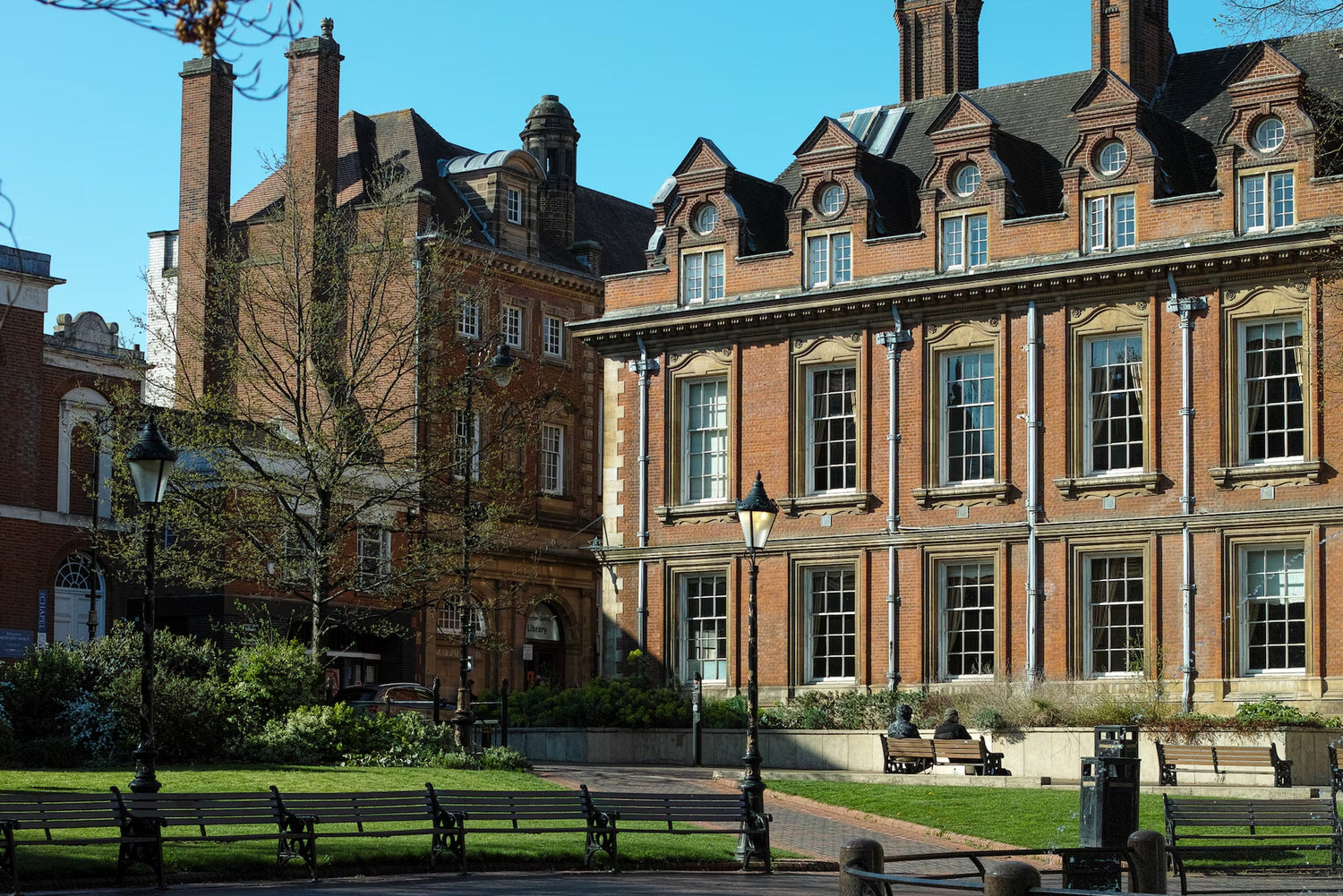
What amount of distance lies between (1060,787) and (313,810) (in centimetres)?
1322

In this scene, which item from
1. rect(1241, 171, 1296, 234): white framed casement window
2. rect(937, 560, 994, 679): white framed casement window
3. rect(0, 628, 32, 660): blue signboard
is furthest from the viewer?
rect(0, 628, 32, 660): blue signboard

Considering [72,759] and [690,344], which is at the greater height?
[690,344]

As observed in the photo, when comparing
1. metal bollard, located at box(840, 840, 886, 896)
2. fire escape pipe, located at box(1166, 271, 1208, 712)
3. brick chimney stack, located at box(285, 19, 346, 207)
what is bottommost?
metal bollard, located at box(840, 840, 886, 896)

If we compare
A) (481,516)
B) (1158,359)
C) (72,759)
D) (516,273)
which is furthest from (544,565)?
(72,759)

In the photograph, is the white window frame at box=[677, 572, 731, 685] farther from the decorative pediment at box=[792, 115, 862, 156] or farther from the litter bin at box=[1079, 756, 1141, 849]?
the litter bin at box=[1079, 756, 1141, 849]

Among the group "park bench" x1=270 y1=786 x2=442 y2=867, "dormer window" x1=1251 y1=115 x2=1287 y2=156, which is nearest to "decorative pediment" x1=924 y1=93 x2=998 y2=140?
"dormer window" x1=1251 y1=115 x2=1287 y2=156

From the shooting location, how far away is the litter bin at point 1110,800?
66.7 feet

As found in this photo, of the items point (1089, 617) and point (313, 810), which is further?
point (1089, 617)

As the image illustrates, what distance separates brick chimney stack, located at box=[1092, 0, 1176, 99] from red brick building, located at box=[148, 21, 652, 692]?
703 inches

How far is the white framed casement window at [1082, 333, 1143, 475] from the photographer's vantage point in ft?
125

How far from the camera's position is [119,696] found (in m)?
30.2

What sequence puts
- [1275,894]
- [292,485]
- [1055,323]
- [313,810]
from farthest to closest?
1. [1055,323]
2. [292,485]
3. [313,810]
4. [1275,894]

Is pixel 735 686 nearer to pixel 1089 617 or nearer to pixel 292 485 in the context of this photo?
pixel 1089 617

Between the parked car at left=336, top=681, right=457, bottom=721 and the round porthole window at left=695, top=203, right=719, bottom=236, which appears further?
the round porthole window at left=695, top=203, right=719, bottom=236
